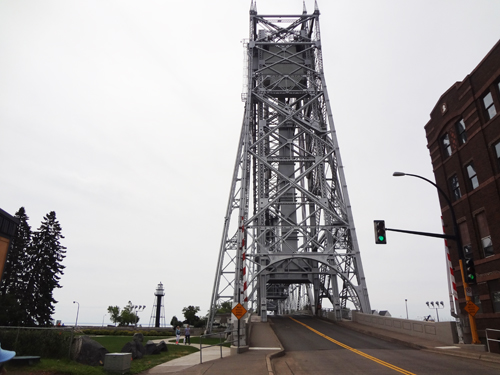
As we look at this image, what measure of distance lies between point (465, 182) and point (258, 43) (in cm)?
2947

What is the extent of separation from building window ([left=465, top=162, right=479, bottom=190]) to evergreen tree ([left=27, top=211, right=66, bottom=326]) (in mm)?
45419

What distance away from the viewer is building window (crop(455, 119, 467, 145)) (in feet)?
69.2

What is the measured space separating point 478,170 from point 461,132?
277 centimetres

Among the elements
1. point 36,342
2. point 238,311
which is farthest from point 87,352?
point 238,311

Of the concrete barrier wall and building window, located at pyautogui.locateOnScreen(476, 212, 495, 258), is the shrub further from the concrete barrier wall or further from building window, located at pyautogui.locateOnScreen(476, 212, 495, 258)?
building window, located at pyautogui.locateOnScreen(476, 212, 495, 258)

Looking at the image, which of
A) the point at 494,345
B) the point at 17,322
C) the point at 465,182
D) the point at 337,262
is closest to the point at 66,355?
the point at 494,345

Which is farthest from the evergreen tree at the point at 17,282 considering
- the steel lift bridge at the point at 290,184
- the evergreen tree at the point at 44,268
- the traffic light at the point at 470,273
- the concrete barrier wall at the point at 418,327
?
the traffic light at the point at 470,273

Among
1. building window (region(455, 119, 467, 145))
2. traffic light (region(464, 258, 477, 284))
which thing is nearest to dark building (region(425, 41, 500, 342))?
building window (region(455, 119, 467, 145))

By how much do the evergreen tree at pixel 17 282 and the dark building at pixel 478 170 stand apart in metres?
39.8

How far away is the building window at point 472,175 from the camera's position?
2017 centimetres

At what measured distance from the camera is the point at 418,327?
20.7m

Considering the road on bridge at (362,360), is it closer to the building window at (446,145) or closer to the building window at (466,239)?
the building window at (466,239)

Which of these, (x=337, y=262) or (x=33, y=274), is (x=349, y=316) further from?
(x=33, y=274)

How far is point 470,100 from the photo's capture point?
64.8 feet
